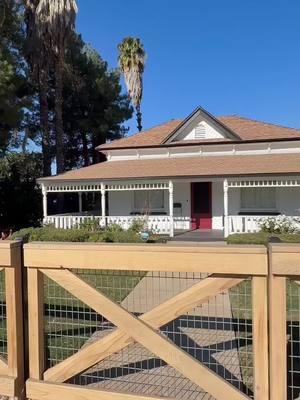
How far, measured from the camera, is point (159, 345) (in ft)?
10.1

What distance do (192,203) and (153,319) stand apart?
1917 cm

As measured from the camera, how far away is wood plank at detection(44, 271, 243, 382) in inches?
117

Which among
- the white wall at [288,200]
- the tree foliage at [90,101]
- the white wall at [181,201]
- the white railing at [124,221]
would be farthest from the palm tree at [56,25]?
the white wall at [288,200]

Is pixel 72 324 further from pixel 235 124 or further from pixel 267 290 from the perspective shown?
pixel 235 124

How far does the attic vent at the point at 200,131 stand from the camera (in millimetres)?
23844

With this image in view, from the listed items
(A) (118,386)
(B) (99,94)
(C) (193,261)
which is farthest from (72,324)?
(B) (99,94)

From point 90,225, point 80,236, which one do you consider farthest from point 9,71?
point 80,236

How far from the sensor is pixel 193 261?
9.91ft

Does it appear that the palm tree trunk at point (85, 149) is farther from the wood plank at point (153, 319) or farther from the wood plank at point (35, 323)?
the wood plank at point (153, 319)

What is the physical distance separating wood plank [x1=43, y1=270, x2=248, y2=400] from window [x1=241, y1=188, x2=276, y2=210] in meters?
18.4

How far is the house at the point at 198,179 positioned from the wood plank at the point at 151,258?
15.9 metres

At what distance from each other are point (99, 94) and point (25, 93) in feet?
22.3

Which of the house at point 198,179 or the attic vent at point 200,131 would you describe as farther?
the attic vent at point 200,131

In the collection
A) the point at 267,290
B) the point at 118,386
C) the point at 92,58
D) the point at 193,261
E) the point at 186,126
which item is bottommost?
the point at 118,386
